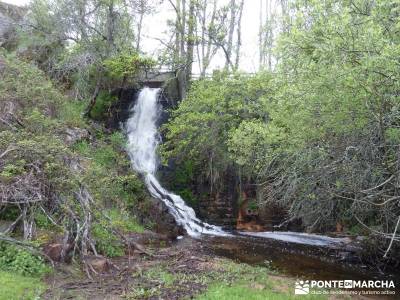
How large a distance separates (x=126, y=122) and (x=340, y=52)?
15618mm

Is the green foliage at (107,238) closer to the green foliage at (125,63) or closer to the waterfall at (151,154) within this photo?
the waterfall at (151,154)

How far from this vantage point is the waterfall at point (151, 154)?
55.7 ft

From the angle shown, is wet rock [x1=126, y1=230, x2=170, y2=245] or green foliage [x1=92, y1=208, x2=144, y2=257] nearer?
green foliage [x1=92, y1=208, x2=144, y2=257]

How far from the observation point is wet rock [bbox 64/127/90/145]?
1539 cm

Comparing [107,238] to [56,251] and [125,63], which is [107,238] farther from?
[125,63]

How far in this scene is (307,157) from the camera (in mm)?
9641

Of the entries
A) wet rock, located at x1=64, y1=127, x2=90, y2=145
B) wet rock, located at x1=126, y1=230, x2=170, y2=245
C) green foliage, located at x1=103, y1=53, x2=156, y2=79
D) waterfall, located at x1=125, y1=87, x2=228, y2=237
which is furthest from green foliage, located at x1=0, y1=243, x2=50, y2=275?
green foliage, located at x1=103, y1=53, x2=156, y2=79

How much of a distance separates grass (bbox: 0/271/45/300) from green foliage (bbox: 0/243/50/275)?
21 centimetres

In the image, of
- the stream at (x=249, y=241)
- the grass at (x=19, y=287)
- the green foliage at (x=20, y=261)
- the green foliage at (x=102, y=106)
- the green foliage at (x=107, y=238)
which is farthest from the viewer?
the green foliage at (x=102, y=106)

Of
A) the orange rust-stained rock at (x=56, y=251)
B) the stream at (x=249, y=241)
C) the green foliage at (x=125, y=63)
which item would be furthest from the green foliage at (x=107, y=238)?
the green foliage at (x=125, y=63)

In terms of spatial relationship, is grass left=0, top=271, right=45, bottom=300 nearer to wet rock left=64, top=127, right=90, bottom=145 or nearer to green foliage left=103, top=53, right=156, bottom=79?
wet rock left=64, top=127, right=90, bottom=145

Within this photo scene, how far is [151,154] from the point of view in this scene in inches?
793

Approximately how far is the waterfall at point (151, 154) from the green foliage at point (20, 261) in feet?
25.9

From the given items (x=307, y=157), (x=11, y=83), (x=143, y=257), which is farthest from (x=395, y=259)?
(x=11, y=83)
